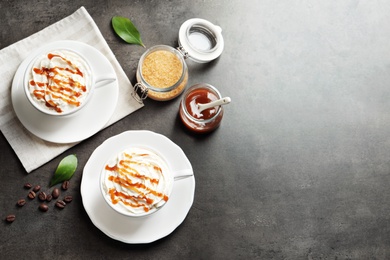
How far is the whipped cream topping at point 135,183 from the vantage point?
1.84 m

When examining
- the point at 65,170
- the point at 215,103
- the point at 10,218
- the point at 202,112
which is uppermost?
the point at 215,103

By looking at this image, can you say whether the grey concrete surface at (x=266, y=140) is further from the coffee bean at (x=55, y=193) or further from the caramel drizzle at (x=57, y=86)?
the caramel drizzle at (x=57, y=86)

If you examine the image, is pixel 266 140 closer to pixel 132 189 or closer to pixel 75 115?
pixel 132 189

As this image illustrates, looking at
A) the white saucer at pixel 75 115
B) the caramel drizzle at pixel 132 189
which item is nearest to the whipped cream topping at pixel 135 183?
the caramel drizzle at pixel 132 189

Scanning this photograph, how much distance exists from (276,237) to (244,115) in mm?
537

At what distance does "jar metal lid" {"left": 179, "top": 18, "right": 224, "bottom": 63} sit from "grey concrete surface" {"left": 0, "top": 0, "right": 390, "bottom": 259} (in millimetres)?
50

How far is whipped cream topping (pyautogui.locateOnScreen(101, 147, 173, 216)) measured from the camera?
1837 millimetres

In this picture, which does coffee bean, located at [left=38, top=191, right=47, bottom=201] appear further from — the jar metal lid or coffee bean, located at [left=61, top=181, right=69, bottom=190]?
the jar metal lid

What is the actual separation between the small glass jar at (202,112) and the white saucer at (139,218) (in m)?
0.12

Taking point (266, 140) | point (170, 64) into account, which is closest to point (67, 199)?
point (170, 64)

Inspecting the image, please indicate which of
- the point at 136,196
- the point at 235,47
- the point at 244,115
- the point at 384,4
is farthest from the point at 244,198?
the point at 384,4

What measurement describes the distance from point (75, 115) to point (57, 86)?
158 mm

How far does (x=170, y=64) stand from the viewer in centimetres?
206

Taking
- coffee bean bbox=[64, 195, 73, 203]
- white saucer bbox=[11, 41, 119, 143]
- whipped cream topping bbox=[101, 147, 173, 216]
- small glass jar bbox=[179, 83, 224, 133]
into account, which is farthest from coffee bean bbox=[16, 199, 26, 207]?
small glass jar bbox=[179, 83, 224, 133]
